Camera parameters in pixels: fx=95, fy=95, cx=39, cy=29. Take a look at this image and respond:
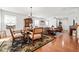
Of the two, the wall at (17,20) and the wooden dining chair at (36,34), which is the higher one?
the wall at (17,20)

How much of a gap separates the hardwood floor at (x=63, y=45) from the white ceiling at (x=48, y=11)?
0.48 metres

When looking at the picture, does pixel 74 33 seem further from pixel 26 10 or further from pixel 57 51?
pixel 26 10

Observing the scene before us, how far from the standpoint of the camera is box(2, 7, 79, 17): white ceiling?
213 cm

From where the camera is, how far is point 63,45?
217 centimetres

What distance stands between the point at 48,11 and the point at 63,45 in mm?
854

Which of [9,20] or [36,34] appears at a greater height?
[9,20]

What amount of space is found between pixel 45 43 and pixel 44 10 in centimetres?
78

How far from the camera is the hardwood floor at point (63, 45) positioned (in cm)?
214

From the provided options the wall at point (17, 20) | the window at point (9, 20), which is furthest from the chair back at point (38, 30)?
the window at point (9, 20)

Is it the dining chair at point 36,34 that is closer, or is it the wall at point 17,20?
the wall at point 17,20

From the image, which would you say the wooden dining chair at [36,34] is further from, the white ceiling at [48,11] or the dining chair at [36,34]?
the white ceiling at [48,11]

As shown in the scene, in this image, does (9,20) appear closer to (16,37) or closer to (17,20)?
(17,20)

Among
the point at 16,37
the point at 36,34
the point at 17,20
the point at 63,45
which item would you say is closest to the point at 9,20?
the point at 17,20
